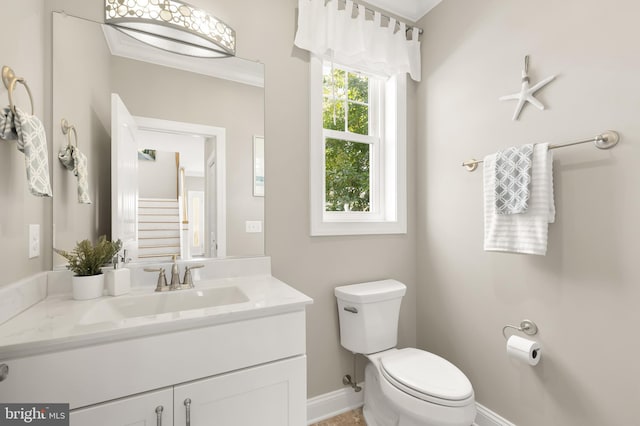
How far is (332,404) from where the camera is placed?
1.81m

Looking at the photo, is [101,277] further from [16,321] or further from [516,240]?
[516,240]

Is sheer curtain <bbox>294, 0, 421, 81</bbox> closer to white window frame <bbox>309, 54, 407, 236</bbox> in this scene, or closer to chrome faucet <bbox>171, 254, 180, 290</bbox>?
white window frame <bbox>309, 54, 407, 236</bbox>

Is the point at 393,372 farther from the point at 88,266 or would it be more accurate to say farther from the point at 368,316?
the point at 88,266

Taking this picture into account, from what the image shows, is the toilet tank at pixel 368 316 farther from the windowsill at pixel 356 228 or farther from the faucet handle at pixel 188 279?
the faucet handle at pixel 188 279

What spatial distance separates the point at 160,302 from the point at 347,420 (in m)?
1.31

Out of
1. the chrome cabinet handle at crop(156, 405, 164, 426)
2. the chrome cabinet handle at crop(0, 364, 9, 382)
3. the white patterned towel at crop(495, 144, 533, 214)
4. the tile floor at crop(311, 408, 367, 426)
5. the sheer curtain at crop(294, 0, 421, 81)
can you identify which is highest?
the sheer curtain at crop(294, 0, 421, 81)

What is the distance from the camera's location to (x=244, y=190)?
63.2 inches

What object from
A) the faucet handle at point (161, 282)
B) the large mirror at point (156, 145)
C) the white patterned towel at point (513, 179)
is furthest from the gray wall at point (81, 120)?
the white patterned towel at point (513, 179)

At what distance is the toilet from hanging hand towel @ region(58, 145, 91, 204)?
134 cm

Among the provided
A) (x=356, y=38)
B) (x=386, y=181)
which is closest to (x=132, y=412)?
(x=386, y=181)

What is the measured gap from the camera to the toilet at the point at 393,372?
1.26 meters

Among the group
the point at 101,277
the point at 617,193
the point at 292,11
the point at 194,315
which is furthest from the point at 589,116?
the point at 101,277

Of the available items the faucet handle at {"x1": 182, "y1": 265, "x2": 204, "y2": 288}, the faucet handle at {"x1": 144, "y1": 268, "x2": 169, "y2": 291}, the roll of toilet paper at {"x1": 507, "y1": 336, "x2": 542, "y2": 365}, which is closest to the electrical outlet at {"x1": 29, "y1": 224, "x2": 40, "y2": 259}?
the faucet handle at {"x1": 144, "y1": 268, "x2": 169, "y2": 291}

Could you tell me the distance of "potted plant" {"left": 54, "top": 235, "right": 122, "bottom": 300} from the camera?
114cm
